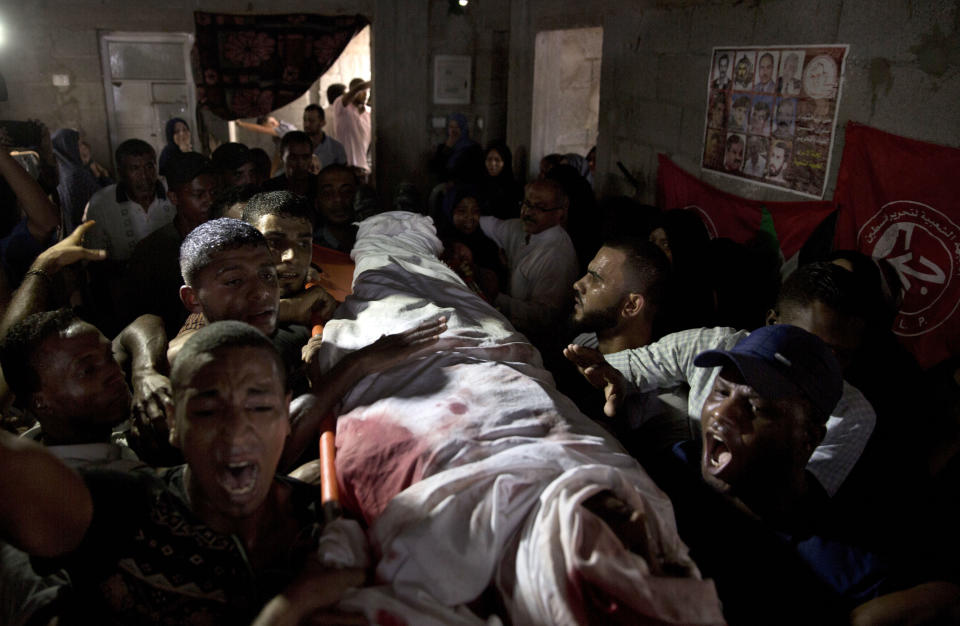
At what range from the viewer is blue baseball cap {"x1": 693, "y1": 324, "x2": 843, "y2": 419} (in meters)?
1.63

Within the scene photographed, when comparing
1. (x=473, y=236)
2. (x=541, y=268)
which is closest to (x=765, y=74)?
(x=541, y=268)

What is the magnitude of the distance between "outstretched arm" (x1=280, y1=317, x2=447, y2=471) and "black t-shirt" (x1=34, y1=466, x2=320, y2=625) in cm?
43

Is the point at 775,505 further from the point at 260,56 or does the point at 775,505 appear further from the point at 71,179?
the point at 260,56

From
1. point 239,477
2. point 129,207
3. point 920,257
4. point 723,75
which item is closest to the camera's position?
point 239,477

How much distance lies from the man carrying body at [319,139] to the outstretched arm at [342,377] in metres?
5.97

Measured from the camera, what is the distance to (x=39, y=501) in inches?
43.9

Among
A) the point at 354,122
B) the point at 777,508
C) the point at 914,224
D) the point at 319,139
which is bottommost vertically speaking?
the point at 777,508

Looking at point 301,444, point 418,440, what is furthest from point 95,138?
point 418,440

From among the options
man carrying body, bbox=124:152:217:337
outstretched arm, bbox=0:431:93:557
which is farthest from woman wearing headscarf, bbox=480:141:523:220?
outstretched arm, bbox=0:431:93:557

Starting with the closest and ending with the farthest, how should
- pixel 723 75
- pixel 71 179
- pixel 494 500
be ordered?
pixel 494 500 < pixel 723 75 < pixel 71 179

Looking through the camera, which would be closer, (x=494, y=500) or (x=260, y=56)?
(x=494, y=500)

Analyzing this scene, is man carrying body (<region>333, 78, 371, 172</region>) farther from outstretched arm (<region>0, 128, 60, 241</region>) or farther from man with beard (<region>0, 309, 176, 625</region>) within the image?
man with beard (<region>0, 309, 176, 625</region>)

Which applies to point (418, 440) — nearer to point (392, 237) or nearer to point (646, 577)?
point (646, 577)

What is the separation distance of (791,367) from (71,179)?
22.3 ft
